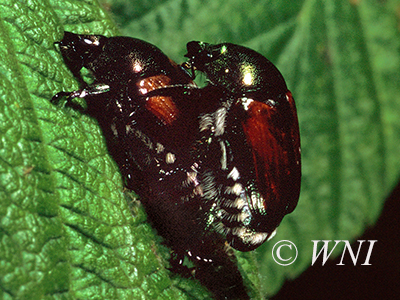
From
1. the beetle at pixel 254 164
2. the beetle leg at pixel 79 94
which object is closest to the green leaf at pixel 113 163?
the beetle leg at pixel 79 94

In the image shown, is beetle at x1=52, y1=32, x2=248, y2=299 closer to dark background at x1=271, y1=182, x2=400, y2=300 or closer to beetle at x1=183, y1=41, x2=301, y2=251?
beetle at x1=183, y1=41, x2=301, y2=251

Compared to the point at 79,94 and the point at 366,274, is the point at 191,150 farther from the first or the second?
the point at 366,274

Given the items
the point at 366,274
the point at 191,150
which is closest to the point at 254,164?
the point at 191,150

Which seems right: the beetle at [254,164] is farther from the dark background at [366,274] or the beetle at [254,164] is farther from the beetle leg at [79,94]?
the dark background at [366,274]

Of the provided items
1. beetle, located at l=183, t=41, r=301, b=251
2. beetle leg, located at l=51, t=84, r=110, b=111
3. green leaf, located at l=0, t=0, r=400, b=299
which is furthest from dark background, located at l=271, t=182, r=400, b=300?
beetle leg, located at l=51, t=84, r=110, b=111

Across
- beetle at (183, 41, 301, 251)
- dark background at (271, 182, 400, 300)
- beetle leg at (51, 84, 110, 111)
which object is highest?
beetle leg at (51, 84, 110, 111)

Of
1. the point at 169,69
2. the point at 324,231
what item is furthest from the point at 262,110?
the point at 324,231
